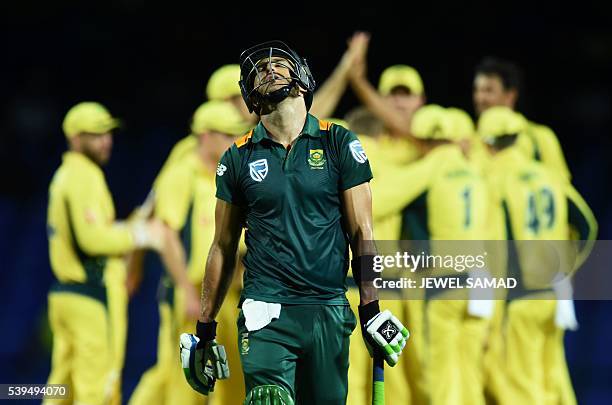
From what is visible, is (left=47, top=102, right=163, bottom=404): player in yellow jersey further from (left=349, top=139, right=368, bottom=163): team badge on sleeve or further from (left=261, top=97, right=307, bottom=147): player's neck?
(left=349, top=139, right=368, bottom=163): team badge on sleeve

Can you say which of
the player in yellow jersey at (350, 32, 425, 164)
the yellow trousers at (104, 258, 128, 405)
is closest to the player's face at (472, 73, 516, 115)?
the player in yellow jersey at (350, 32, 425, 164)

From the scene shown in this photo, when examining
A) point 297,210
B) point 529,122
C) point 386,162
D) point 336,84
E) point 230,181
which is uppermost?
point 336,84

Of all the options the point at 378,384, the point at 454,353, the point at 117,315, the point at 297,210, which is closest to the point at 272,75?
the point at 297,210

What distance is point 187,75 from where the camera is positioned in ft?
22.4

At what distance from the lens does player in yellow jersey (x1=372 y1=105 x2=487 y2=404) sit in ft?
21.8

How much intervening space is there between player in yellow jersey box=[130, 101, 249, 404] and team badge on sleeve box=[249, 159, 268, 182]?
252 cm

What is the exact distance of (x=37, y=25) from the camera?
6812 mm

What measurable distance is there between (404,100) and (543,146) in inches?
33.0

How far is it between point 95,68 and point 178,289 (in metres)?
1.34

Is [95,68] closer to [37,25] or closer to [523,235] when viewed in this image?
[37,25]

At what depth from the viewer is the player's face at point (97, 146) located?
6.75 m

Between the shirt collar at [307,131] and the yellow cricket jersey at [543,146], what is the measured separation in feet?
10.1

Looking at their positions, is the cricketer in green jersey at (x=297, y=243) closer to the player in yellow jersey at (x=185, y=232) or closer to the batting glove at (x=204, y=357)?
the batting glove at (x=204, y=357)

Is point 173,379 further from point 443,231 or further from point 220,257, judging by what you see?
point 220,257
